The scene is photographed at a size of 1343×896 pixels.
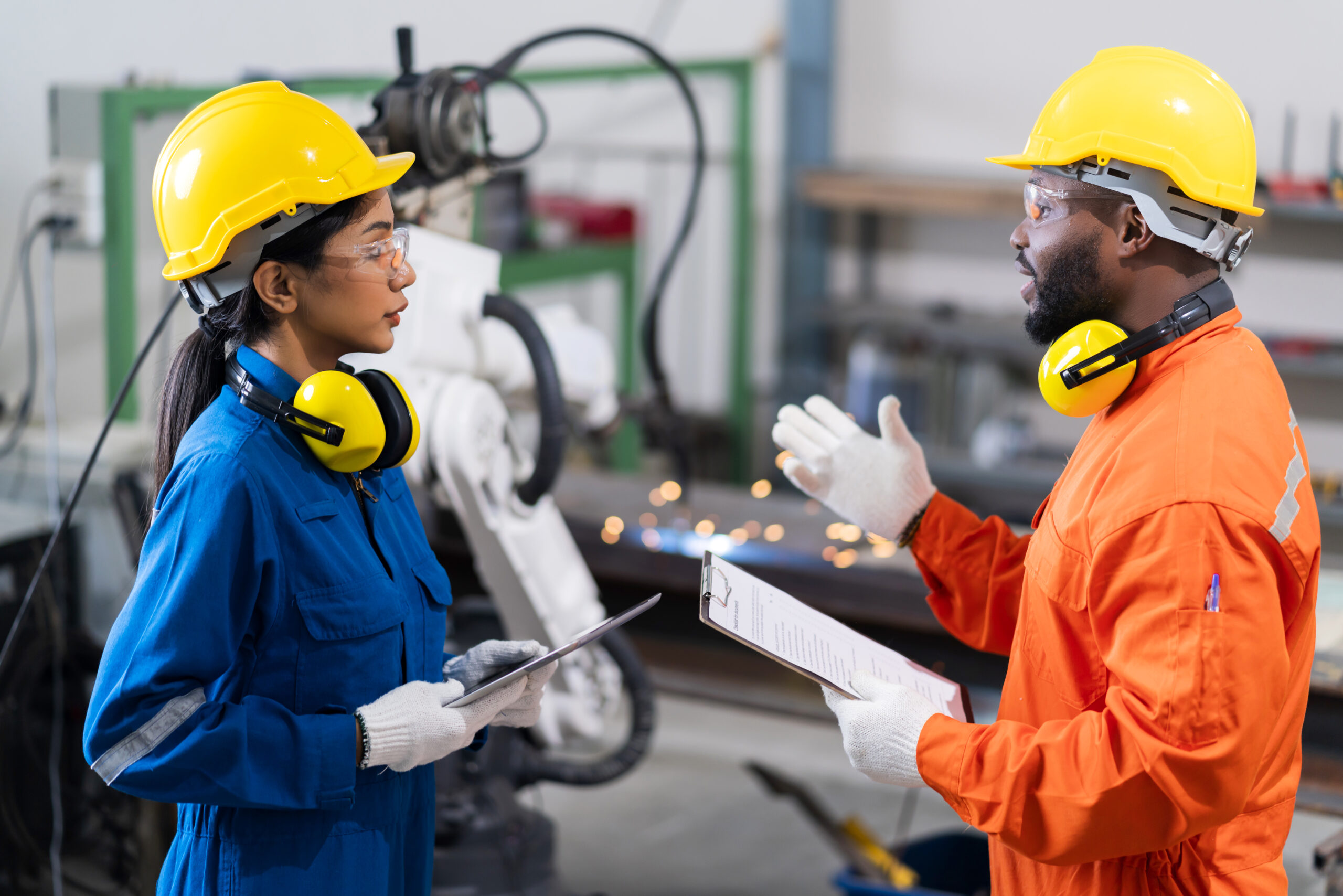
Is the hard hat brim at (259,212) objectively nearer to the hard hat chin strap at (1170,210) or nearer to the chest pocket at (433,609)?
the chest pocket at (433,609)

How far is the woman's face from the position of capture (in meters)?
1.42

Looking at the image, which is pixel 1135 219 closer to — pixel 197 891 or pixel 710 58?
pixel 197 891

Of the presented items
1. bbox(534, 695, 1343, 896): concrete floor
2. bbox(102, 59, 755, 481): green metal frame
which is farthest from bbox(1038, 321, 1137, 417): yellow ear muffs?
bbox(102, 59, 755, 481): green metal frame

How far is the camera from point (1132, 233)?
1.41m

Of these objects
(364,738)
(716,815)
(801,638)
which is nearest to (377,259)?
(364,738)

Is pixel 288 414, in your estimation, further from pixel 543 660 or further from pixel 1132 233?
pixel 1132 233

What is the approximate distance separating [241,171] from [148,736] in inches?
23.4

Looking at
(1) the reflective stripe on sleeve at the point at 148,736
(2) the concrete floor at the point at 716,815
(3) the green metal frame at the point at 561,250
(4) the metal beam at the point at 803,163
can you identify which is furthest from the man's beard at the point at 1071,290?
(4) the metal beam at the point at 803,163

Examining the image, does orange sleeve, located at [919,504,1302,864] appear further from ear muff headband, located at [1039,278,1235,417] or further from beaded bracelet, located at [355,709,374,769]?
beaded bracelet, located at [355,709,374,769]

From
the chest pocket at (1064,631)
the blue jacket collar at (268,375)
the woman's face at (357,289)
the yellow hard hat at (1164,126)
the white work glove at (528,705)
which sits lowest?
the white work glove at (528,705)

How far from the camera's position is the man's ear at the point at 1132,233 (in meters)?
1.40

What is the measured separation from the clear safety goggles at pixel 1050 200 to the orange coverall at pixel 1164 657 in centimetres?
18

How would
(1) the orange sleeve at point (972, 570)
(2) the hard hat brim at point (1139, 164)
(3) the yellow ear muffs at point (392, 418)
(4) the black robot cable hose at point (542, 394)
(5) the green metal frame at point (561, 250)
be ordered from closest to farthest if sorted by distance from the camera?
(2) the hard hat brim at point (1139, 164)
(3) the yellow ear muffs at point (392, 418)
(1) the orange sleeve at point (972, 570)
(4) the black robot cable hose at point (542, 394)
(5) the green metal frame at point (561, 250)

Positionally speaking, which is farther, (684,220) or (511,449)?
(684,220)
